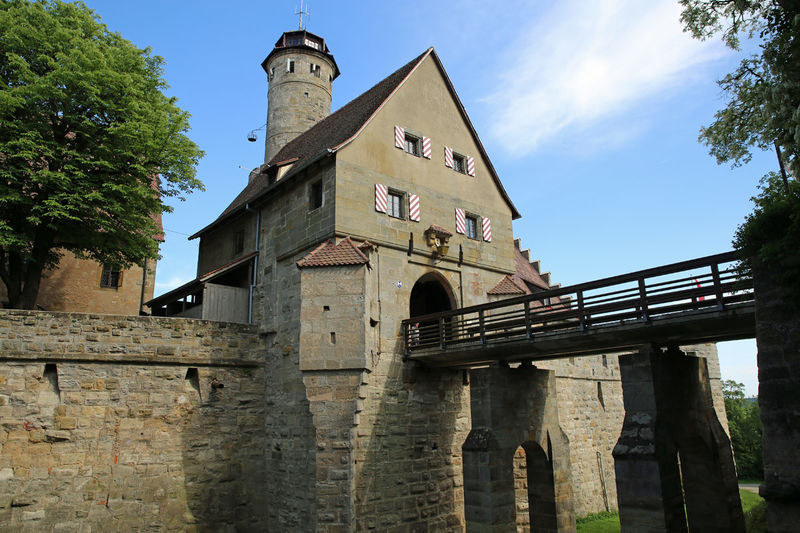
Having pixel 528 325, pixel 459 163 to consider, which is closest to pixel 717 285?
pixel 528 325

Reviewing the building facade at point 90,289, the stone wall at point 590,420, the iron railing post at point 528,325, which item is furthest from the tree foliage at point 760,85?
the building facade at point 90,289

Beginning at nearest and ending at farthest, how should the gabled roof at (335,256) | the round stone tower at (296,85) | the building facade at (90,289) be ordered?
the gabled roof at (335,256), the building facade at (90,289), the round stone tower at (296,85)

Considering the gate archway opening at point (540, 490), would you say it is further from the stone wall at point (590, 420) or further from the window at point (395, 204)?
the window at point (395, 204)

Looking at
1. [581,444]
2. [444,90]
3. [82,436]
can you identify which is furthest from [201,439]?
[581,444]

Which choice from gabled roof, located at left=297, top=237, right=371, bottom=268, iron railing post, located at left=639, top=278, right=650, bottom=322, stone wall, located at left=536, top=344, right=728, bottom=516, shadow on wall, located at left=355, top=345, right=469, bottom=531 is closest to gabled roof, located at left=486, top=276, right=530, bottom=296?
shadow on wall, located at left=355, top=345, right=469, bottom=531

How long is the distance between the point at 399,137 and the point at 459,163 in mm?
3003

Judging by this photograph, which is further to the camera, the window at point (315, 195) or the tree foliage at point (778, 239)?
the window at point (315, 195)

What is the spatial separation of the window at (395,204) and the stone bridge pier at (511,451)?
587 centimetres

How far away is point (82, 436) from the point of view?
1521 centimetres

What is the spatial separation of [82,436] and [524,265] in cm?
2343

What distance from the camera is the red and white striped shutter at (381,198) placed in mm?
18008

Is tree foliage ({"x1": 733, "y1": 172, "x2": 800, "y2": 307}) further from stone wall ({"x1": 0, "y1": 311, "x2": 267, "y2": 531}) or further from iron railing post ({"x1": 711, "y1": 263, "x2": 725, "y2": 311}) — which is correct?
stone wall ({"x1": 0, "y1": 311, "x2": 267, "y2": 531})

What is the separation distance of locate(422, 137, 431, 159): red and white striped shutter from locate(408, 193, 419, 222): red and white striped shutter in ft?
5.80

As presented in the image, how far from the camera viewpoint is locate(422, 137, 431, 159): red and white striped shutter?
65.1 feet
